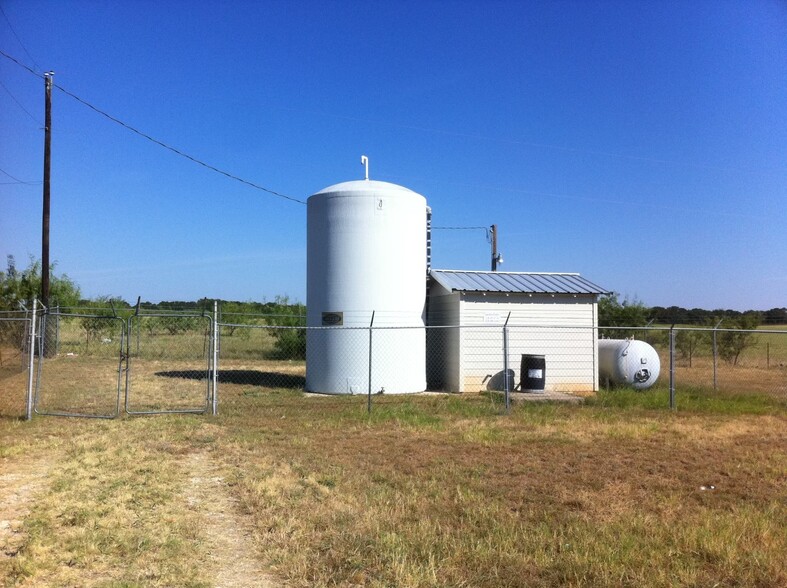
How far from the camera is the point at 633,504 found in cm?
637

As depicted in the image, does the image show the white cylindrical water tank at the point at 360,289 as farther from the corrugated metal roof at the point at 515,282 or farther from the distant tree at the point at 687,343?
the distant tree at the point at 687,343

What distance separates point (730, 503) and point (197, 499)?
5449mm

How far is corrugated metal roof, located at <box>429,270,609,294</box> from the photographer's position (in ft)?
54.3

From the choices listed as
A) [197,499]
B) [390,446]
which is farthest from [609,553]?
[390,446]

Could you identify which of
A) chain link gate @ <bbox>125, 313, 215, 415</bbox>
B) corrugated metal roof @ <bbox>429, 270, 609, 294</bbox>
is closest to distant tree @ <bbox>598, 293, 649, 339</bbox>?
corrugated metal roof @ <bbox>429, 270, 609, 294</bbox>

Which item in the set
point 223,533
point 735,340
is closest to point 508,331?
point 223,533

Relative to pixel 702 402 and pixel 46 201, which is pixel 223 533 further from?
pixel 46 201

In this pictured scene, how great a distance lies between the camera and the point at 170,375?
18.9 m

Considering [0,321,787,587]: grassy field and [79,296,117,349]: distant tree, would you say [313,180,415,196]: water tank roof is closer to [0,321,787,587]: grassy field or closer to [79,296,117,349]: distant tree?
[0,321,787,587]: grassy field

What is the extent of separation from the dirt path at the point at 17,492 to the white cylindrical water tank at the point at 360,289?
764cm

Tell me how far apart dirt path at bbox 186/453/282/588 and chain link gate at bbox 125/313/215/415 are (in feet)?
15.2

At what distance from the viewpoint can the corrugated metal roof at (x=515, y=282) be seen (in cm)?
1655

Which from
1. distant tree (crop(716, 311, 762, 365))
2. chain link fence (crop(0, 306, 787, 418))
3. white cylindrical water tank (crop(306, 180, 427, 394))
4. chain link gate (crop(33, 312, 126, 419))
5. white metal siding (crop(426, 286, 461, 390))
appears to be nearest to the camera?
Answer: chain link gate (crop(33, 312, 126, 419))

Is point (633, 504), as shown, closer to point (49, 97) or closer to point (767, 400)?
point (767, 400)
